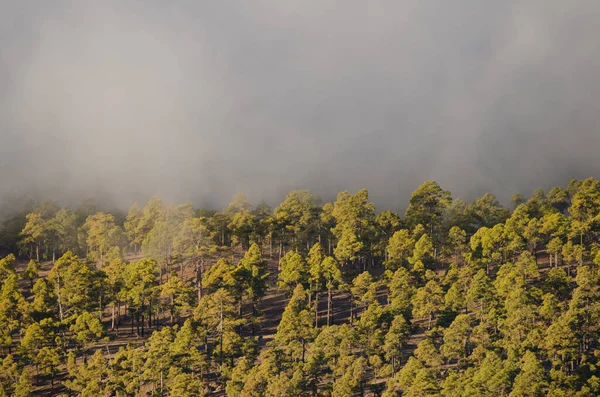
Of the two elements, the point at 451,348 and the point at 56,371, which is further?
the point at 56,371

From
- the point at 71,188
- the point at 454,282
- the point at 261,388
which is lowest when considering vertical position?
the point at 261,388

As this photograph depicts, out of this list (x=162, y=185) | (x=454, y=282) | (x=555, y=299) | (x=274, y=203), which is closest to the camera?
(x=555, y=299)

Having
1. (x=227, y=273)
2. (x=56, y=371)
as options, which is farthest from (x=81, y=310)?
(x=227, y=273)

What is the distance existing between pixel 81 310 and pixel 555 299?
69.0 meters

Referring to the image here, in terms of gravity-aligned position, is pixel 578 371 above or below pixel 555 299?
below

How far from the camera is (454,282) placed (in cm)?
9062

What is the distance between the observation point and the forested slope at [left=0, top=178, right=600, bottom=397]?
247ft

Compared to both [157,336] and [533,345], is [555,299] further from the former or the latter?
[157,336]

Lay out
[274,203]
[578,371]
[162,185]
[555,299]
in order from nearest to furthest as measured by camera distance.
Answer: [578,371]
[555,299]
[274,203]
[162,185]

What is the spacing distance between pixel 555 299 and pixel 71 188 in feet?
439

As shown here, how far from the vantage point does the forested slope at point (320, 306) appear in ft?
247

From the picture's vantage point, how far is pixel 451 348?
76438mm

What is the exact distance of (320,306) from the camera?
10056 centimetres

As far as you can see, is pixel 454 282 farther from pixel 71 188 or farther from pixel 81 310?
pixel 71 188
